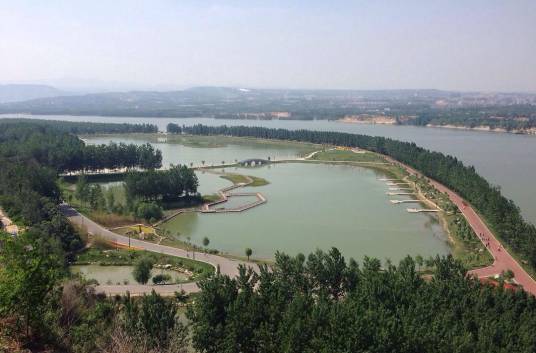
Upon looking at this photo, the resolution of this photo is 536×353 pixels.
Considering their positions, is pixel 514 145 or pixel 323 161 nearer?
pixel 323 161

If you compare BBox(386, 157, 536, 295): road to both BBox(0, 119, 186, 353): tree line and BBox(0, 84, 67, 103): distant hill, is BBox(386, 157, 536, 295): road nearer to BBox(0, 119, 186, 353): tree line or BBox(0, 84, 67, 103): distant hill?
BBox(0, 119, 186, 353): tree line

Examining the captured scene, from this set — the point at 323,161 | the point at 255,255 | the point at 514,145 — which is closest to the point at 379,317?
the point at 255,255

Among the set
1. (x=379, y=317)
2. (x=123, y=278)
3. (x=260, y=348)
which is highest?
(x=379, y=317)

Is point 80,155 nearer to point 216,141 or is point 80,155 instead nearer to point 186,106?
point 216,141

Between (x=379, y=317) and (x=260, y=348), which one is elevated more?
(x=379, y=317)

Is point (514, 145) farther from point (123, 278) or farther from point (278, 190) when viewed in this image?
point (123, 278)
